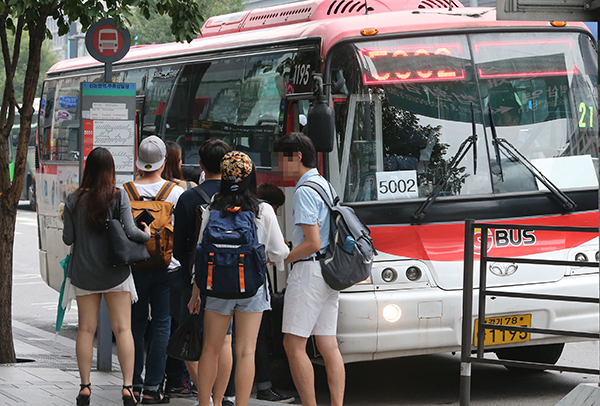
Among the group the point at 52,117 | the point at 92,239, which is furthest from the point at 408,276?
the point at 52,117

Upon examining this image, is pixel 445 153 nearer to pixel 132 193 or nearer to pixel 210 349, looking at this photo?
pixel 132 193

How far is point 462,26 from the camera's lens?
742 cm

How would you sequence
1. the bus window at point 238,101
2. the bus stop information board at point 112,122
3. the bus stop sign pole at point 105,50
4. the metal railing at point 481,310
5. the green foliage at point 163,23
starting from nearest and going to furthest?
the metal railing at point 481,310 → the bus window at point 238,101 → the bus stop information board at point 112,122 → the bus stop sign pole at point 105,50 → the green foliage at point 163,23

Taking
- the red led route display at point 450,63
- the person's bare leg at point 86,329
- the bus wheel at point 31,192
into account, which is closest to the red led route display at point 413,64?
the red led route display at point 450,63

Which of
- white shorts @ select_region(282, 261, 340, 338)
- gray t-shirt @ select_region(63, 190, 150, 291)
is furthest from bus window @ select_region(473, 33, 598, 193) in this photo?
gray t-shirt @ select_region(63, 190, 150, 291)

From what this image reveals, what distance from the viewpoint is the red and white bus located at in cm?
692

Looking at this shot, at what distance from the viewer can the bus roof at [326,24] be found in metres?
7.35

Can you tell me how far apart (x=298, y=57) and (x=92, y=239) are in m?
2.37

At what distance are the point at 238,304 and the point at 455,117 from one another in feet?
8.47

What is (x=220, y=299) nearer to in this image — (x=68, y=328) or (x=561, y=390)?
(x=561, y=390)

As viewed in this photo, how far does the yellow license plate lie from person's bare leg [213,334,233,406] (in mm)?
2078

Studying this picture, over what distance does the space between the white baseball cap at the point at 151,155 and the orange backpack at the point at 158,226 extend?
153mm

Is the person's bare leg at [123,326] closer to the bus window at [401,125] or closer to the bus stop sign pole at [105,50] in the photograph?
the bus stop sign pole at [105,50]

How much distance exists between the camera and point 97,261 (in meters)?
6.35
